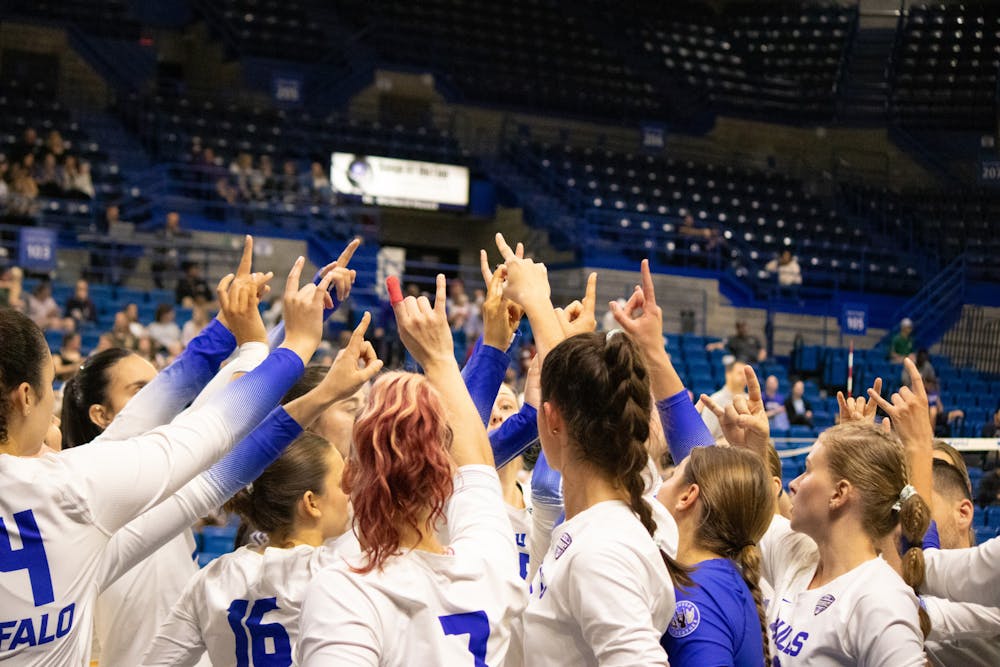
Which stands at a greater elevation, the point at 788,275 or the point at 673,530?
the point at 673,530

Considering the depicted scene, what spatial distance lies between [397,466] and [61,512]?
2.09 ft

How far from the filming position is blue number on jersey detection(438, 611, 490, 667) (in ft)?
6.62

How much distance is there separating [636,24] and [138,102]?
982 cm

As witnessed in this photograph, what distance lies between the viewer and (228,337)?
2904 mm

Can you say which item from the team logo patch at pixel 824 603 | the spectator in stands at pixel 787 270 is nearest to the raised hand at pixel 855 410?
the team logo patch at pixel 824 603

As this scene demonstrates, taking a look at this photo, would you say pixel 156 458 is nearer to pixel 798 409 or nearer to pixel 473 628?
pixel 473 628

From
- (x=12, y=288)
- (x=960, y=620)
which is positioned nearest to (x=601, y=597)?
(x=960, y=620)

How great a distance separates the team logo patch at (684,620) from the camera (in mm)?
2295

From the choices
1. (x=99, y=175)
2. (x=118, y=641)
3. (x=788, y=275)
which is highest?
(x=118, y=641)

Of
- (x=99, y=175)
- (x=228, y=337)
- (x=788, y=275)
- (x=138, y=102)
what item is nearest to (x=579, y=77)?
(x=788, y=275)

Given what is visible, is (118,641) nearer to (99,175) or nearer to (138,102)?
(99,175)

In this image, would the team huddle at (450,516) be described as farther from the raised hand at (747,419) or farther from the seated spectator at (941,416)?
the seated spectator at (941,416)

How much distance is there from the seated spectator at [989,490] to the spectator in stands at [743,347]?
24.9 ft

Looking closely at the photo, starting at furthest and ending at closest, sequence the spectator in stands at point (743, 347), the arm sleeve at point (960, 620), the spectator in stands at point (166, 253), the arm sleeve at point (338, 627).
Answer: the spectator in stands at point (166, 253), the spectator in stands at point (743, 347), the arm sleeve at point (960, 620), the arm sleeve at point (338, 627)
